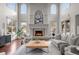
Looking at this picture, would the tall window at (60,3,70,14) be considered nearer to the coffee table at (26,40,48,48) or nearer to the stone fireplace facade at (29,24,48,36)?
the stone fireplace facade at (29,24,48,36)

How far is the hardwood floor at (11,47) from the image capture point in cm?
361

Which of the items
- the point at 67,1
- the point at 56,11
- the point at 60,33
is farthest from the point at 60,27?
the point at 67,1

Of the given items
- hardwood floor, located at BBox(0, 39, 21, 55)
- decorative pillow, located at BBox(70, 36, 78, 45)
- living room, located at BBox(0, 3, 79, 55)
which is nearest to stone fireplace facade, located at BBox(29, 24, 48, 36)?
living room, located at BBox(0, 3, 79, 55)

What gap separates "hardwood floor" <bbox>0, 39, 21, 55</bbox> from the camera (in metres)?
3.61

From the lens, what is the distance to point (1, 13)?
366cm

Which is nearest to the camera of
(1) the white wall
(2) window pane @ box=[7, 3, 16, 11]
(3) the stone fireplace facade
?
(2) window pane @ box=[7, 3, 16, 11]

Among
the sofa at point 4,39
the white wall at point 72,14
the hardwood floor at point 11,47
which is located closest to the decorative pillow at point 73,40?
the white wall at point 72,14

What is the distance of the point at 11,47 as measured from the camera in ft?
12.4

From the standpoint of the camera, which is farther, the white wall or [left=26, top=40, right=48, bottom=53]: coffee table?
[left=26, top=40, right=48, bottom=53]: coffee table

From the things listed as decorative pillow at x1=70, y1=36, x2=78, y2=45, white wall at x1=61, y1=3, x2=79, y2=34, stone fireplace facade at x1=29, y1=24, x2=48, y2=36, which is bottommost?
decorative pillow at x1=70, y1=36, x2=78, y2=45

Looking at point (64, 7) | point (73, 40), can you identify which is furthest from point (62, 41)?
point (64, 7)

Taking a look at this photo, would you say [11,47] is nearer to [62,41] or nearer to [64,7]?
[62,41]
